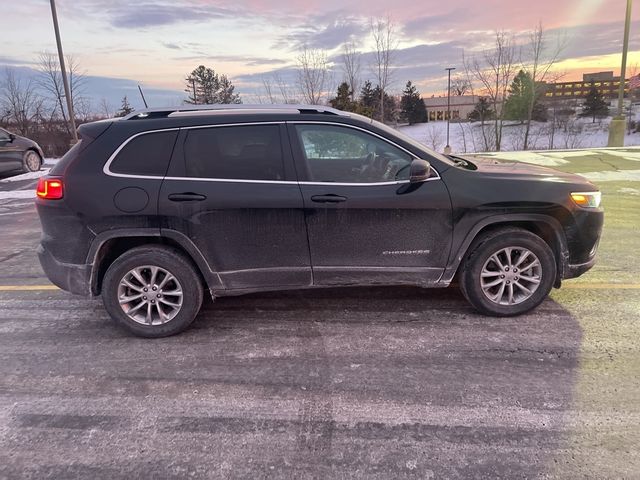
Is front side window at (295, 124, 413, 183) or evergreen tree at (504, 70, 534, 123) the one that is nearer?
front side window at (295, 124, 413, 183)

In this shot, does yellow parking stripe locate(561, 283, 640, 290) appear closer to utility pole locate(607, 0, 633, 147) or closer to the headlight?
the headlight

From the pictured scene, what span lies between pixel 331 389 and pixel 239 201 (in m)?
1.60

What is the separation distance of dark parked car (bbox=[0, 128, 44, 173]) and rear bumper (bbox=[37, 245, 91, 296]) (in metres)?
13.3

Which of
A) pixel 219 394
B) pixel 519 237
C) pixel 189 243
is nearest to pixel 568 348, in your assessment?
pixel 519 237

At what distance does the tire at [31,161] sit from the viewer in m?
15.4

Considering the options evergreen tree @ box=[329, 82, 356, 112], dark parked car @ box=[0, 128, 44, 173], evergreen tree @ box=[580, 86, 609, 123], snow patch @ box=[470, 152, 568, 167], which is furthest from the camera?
evergreen tree @ box=[580, 86, 609, 123]

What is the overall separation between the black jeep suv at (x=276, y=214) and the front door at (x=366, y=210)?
0.04 ft

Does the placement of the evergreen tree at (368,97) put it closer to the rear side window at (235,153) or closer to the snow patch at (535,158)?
the snow patch at (535,158)

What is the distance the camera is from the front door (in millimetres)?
3816

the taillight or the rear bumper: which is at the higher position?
the taillight

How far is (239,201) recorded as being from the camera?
3770mm

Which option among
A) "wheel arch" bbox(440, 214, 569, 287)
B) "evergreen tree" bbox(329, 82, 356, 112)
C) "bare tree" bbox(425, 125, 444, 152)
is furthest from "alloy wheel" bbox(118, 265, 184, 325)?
"bare tree" bbox(425, 125, 444, 152)

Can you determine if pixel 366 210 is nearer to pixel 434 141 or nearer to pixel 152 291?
pixel 152 291

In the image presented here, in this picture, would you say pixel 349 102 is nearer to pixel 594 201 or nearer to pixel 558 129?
pixel 594 201
